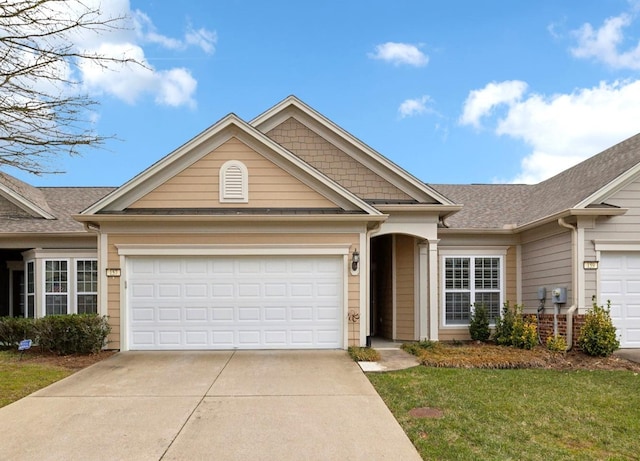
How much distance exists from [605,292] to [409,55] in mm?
10827

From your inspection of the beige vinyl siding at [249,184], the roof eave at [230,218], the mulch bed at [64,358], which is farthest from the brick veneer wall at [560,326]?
the mulch bed at [64,358]

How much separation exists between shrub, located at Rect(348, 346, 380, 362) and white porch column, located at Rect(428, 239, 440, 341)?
2.38 meters

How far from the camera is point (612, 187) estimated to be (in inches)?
458

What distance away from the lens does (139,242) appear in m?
11.6

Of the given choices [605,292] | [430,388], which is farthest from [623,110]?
[430,388]

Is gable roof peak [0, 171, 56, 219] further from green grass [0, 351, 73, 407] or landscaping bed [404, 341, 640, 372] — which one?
landscaping bed [404, 341, 640, 372]

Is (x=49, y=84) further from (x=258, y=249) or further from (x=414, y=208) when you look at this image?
(x=414, y=208)

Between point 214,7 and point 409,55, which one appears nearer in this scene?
point 214,7

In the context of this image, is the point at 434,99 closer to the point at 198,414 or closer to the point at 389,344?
the point at 389,344

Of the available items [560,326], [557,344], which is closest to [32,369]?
[557,344]

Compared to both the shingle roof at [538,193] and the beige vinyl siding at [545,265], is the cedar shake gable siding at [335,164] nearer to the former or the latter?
the shingle roof at [538,193]

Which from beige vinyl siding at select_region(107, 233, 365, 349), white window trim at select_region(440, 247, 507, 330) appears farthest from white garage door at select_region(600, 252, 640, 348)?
beige vinyl siding at select_region(107, 233, 365, 349)

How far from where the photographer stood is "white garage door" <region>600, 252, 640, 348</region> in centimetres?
1177

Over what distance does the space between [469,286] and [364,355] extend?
15.9ft
